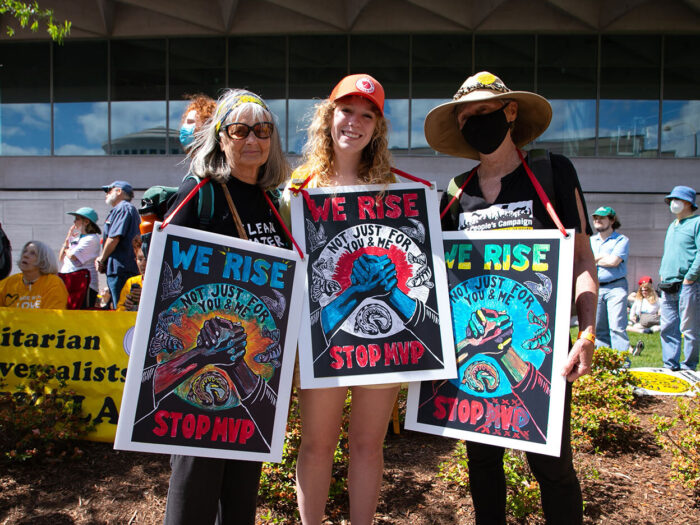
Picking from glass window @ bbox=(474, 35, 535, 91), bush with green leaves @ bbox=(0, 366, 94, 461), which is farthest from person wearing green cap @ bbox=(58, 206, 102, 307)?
glass window @ bbox=(474, 35, 535, 91)

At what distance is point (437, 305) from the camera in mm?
2129

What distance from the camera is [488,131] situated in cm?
222

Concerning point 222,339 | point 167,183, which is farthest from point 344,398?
point 167,183

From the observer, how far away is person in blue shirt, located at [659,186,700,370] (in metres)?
6.27

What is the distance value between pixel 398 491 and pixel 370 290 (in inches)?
67.6

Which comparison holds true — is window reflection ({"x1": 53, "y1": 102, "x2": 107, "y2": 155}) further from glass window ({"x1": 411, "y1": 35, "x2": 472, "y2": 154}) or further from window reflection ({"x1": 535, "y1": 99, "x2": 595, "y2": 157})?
window reflection ({"x1": 535, "y1": 99, "x2": 595, "y2": 157})

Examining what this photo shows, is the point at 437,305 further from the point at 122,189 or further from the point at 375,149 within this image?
the point at 122,189

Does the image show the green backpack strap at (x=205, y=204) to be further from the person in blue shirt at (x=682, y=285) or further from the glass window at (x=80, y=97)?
the glass window at (x=80, y=97)

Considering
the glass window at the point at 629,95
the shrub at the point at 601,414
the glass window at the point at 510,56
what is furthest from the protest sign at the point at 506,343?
the glass window at the point at 629,95

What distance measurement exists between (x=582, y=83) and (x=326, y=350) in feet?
47.3

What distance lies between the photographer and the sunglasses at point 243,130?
200 cm

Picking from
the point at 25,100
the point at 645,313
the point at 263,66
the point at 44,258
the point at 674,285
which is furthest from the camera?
the point at 25,100

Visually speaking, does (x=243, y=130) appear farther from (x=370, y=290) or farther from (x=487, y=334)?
(x=487, y=334)

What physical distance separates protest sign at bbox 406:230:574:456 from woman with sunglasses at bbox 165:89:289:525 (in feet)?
2.45
